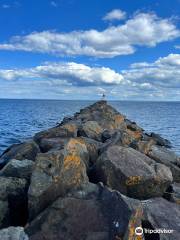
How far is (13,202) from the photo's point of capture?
1120cm

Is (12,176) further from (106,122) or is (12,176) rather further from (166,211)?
(106,122)

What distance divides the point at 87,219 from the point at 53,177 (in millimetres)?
1911

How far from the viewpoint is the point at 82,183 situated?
11289 millimetres

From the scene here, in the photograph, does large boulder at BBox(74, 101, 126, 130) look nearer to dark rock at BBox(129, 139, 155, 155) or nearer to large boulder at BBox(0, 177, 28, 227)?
dark rock at BBox(129, 139, 155, 155)

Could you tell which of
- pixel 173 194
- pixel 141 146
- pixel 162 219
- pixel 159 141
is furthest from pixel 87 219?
pixel 159 141

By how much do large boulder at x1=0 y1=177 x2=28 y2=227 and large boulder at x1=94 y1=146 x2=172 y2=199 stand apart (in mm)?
3146

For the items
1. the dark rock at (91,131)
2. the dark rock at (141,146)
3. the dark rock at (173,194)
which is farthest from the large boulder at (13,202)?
the dark rock at (91,131)

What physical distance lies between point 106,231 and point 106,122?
1047 inches

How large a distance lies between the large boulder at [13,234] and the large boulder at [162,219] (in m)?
3.61

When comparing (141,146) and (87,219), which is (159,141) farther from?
(87,219)

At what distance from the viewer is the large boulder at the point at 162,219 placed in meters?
9.90

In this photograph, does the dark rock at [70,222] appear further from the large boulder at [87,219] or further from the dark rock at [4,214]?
the dark rock at [4,214]

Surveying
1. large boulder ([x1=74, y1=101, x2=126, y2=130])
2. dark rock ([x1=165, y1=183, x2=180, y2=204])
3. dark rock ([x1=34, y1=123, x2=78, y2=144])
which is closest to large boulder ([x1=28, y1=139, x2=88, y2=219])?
dark rock ([x1=165, y1=183, x2=180, y2=204])

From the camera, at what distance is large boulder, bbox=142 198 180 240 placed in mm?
9898
